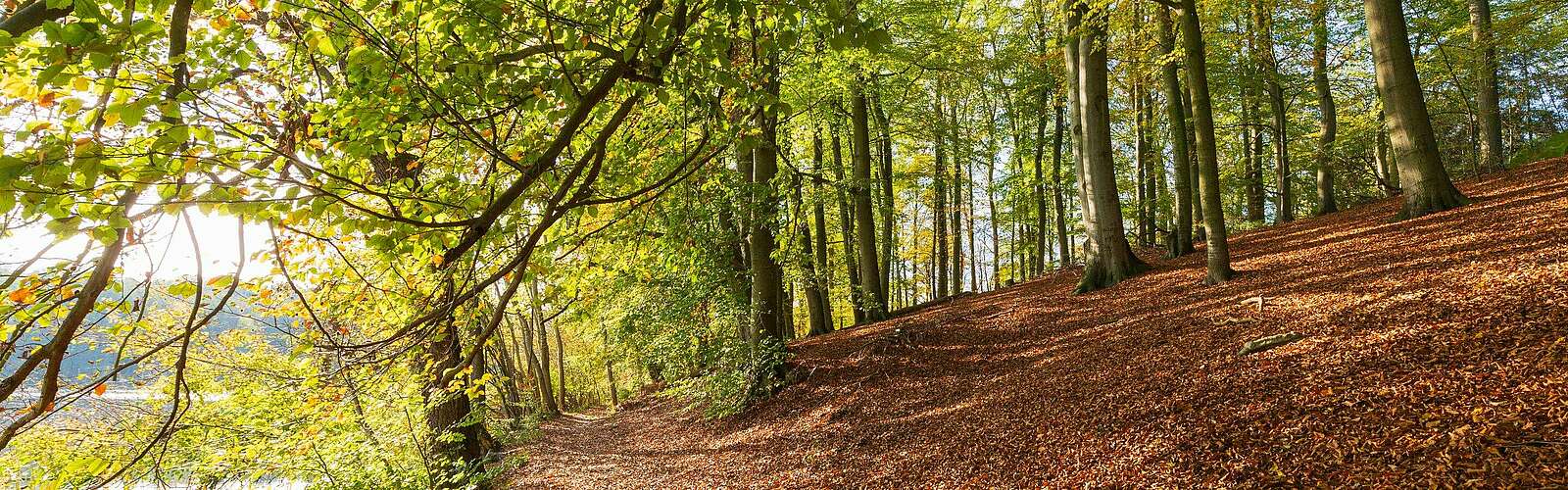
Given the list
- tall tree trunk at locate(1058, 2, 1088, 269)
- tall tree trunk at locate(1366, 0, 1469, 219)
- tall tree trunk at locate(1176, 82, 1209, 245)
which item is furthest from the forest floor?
tall tree trunk at locate(1176, 82, 1209, 245)

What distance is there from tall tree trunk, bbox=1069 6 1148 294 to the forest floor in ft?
1.61

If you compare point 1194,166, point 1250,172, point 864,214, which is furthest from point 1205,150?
point 1250,172

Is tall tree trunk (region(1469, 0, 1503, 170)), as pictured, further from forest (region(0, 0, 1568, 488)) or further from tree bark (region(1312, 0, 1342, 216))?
tree bark (region(1312, 0, 1342, 216))

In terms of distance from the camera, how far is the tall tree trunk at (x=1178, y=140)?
33.3 ft

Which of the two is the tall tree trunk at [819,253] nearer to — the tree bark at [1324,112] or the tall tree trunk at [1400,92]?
the tall tree trunk at [1400,92]

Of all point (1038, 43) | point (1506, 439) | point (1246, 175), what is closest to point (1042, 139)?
point (1038, 43)

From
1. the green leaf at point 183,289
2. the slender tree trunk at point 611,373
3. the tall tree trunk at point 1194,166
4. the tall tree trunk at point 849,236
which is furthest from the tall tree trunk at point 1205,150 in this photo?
the slender tree trunk at point 611,373

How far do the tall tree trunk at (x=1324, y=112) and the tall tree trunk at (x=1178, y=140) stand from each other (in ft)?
18.0

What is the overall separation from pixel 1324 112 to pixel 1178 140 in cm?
894

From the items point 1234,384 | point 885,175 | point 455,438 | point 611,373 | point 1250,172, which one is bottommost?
point 611,373

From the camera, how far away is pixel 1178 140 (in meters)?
10.3

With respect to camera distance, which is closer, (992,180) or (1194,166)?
(1194,166)

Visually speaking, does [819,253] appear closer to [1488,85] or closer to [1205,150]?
[1205,150]

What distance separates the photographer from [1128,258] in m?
11.3
